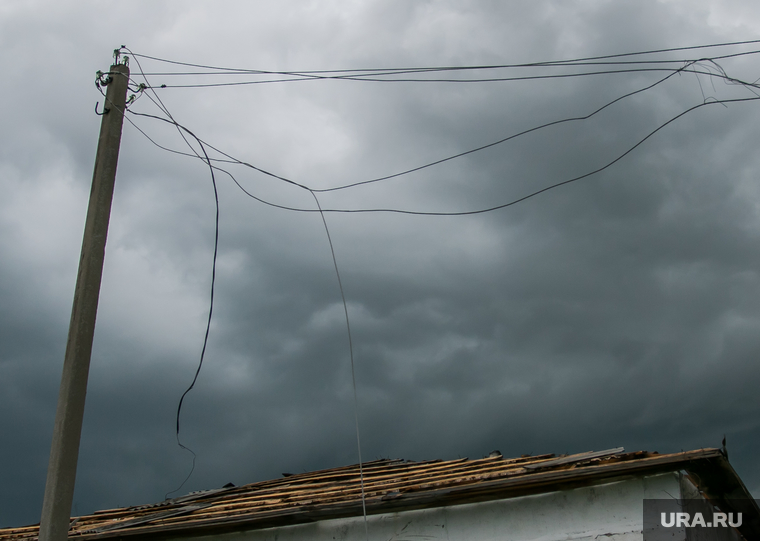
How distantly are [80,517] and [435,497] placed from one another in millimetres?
8101

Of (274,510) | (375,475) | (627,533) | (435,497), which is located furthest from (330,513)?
(627,533)

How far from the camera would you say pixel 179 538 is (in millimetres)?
8672

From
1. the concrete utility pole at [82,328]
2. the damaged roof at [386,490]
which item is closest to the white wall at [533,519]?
the damaged roof at [386,490]

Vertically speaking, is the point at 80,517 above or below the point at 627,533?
above

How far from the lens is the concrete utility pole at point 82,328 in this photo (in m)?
4.84

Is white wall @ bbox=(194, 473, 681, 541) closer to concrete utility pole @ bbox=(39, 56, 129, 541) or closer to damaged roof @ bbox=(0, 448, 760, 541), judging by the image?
damaged roof @ bbox=(0, 448, 760, 541)

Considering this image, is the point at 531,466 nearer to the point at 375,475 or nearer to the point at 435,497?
the point at 435,497

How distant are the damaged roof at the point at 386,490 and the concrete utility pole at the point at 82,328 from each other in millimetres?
3477

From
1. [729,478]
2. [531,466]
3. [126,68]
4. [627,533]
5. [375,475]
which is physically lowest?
[627,533]

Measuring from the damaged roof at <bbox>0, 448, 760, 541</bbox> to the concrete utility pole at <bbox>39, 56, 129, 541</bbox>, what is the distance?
137 inches

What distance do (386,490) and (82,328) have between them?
4.60 meters

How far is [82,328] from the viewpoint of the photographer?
5.29 m

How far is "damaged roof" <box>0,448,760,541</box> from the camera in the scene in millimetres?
6289

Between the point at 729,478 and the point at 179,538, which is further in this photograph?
the point at 179,538
